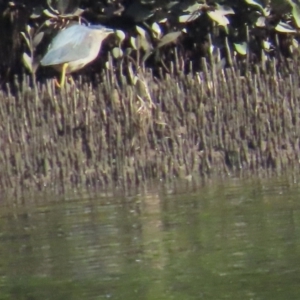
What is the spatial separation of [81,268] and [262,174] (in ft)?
10.9

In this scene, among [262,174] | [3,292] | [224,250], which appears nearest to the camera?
[3,292]

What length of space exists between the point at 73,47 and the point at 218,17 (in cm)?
140

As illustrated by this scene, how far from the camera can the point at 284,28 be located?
997 centimetres

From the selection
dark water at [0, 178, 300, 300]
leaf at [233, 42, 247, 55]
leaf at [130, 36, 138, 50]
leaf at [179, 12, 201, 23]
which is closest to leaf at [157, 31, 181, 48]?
leaf at [179, 12, 201, 23]

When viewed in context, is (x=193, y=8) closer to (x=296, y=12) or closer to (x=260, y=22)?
(x=260, y=22)

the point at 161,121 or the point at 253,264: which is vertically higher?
the point at 161,121

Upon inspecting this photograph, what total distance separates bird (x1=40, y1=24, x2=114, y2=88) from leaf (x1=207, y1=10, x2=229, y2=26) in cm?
101

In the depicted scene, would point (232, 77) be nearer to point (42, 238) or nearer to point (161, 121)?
point (161, 121)

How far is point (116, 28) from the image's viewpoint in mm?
9930

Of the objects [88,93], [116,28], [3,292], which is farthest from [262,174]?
[3,292]

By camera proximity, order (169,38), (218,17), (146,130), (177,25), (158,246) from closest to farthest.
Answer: (158,246) → (146,130) → (218,17) → (169,38) → (177,25)

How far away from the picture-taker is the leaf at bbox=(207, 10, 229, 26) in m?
9.61

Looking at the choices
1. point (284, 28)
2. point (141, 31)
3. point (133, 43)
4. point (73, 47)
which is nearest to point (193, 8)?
point (141, 31)

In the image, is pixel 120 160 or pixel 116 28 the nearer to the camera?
pixel 120 160
